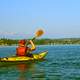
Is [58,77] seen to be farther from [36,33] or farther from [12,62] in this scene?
[36,33]

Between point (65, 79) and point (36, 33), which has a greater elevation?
point (36, 33)

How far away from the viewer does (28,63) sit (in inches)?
1534

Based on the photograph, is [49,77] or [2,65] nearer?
[49,77]

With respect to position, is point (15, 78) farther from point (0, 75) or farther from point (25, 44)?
point (25, 44)

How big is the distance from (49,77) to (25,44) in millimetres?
12628

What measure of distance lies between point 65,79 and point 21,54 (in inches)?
544

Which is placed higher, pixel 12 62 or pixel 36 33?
pixel 36 33

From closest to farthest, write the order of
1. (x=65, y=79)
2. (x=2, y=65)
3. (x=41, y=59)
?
(x=65, y=79) → (x=2, y=65) → (x=41, y=59)

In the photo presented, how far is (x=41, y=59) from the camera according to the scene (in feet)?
138

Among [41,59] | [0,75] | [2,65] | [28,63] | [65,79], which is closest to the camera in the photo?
[65,79]

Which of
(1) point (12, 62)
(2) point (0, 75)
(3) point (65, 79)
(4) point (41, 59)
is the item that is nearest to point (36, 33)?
(4) point (41, 59)

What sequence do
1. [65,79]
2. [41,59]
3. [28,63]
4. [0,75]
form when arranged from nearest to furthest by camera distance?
1. [65,79]
2. [0,75]
3. [28,63]
4. [41,59]

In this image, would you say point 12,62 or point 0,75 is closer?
point 0,75

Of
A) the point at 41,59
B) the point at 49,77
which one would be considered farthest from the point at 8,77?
the point at 41,59
